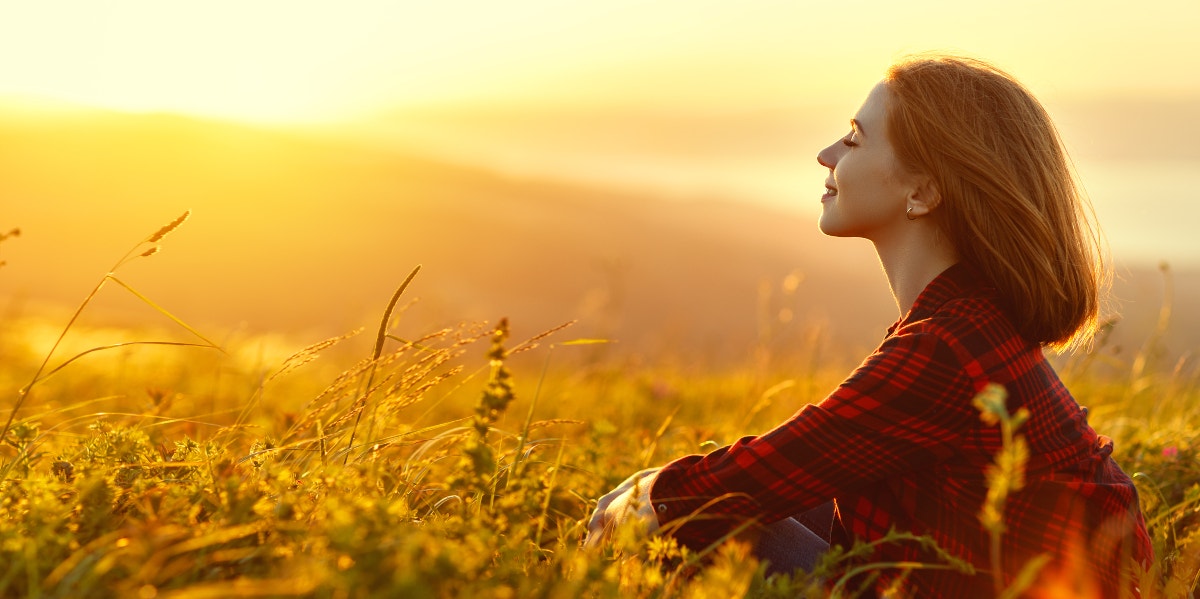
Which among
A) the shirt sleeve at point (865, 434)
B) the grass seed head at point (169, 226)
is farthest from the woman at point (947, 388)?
the grass seed head at point (169, 226)

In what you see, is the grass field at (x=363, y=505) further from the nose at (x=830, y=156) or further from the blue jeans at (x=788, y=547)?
the nose at (x=830, y=156)

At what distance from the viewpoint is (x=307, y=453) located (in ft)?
7.75

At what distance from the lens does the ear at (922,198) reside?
7.12 ft

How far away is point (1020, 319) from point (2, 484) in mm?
2296

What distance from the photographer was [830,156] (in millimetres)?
2396

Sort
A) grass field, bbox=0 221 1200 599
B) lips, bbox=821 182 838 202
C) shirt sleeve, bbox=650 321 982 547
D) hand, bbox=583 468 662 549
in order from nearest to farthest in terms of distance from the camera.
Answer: grass field, bbox=0 221 1200 599 → shirt sleeve, bbox=650 321 982 547 → hand, bbox=583 468 662 549 → lips, bbox=821 182 838 202

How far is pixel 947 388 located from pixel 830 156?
0.83 metres

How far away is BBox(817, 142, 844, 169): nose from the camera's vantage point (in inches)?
93.9

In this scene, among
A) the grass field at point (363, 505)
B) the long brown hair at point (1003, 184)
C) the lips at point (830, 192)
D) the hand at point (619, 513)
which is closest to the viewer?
the grass field at point (363, 505)

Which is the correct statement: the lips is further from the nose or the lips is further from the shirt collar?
the shirt collar

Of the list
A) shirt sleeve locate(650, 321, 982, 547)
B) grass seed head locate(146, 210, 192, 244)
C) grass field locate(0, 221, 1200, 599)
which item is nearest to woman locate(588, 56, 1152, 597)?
shirt sleeve locate(650, 321, 982, 547)

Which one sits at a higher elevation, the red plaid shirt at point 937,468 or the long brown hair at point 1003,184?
the long brown hair at point 1003,184

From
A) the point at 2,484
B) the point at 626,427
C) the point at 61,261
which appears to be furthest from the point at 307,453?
the point at 61,261

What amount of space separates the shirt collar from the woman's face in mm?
202
